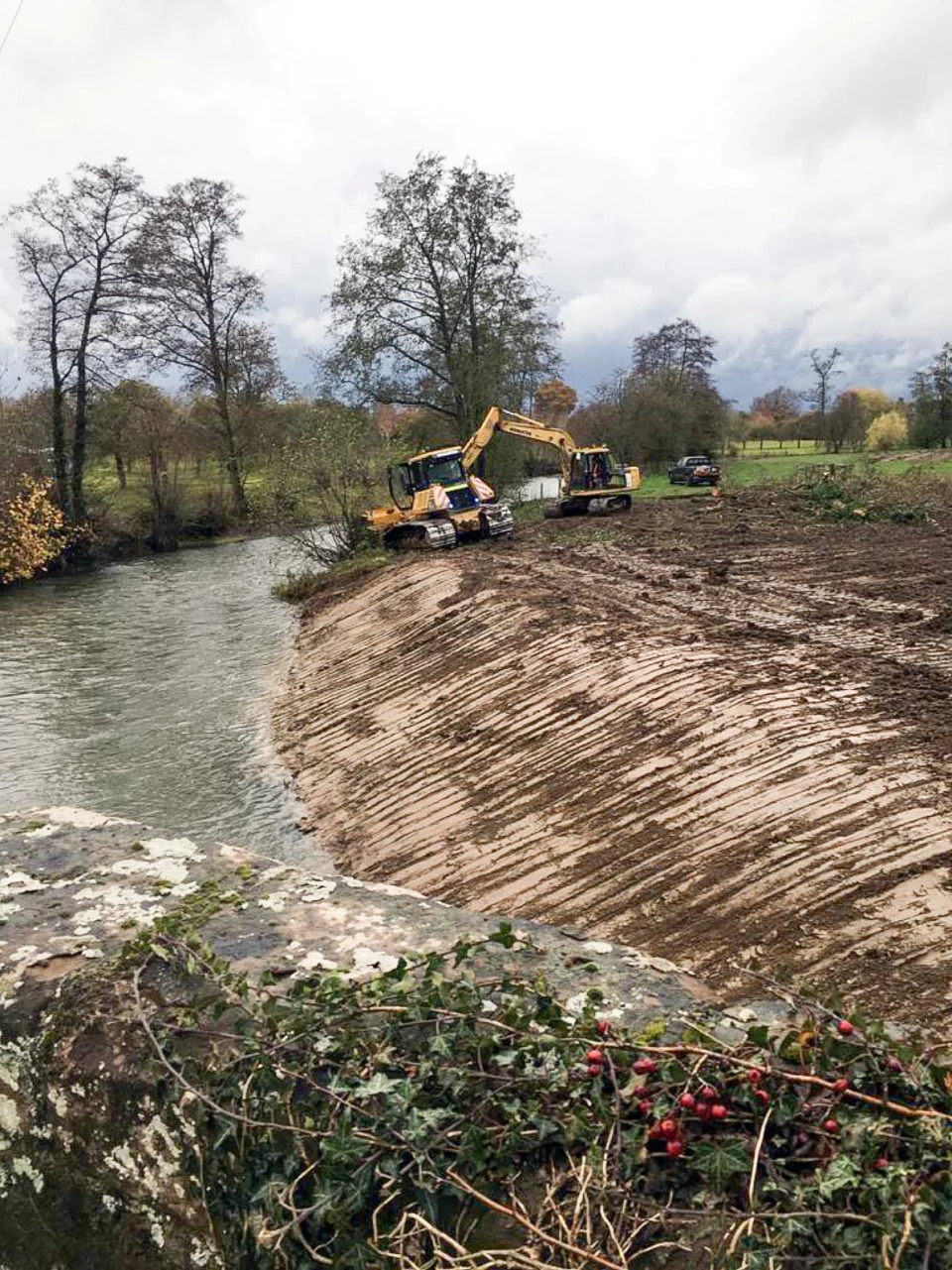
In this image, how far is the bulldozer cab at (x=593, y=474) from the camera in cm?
2623

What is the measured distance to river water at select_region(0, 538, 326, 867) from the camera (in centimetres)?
923

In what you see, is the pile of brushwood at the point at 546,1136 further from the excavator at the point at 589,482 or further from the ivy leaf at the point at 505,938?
the excavator at the point at 589,482

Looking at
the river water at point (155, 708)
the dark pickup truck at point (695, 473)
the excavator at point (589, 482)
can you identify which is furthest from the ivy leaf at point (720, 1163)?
the dark pickup truck at point (695, 473)

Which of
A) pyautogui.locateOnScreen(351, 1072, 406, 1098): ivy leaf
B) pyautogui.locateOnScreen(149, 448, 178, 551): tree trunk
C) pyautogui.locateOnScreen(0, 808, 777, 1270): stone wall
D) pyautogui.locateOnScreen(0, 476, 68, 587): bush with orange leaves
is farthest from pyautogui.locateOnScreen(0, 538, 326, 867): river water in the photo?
pyautogui.locateOnScreen(149, 448, 178, 551): tree trunk

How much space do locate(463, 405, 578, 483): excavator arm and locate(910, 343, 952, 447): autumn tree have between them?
30097 millimetres

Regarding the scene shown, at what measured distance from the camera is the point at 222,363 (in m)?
40.4

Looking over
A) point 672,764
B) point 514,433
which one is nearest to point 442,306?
point 514,433

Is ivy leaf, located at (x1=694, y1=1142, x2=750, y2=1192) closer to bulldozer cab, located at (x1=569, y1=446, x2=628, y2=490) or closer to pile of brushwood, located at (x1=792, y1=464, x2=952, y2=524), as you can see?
pile of brushwood, located at (x1=792, y1=464, x2=952, y2=524)

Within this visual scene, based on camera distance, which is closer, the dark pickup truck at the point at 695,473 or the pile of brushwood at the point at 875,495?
the pile of brushwood at the point at 875,495

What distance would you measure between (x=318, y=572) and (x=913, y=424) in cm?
3971

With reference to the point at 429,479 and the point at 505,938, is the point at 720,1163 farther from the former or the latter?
the point at 429,479

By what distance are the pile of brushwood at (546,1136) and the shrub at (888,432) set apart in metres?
55.1

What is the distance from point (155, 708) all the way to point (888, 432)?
2122 inches

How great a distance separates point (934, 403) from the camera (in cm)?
4572
